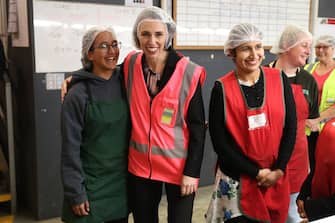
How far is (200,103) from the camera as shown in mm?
1838

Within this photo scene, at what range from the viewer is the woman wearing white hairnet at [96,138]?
1.78 metres

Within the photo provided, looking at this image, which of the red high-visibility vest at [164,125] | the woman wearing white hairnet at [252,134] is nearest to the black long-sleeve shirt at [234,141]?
the woman wearing white hairnet at [252,134]

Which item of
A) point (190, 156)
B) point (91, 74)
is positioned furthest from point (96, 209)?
point (91, 74)

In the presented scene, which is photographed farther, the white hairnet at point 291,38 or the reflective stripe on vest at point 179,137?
the white hairnet at point 291,38

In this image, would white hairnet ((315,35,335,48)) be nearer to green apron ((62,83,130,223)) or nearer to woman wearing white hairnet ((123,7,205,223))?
woman wearing white hairnet ((123,7,205,223))

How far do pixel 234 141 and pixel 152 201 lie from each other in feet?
1.62

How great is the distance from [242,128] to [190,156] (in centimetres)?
28

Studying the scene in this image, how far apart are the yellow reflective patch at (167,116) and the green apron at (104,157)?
187 mm

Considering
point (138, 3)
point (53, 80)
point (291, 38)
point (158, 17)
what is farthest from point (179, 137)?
point (138, 3)

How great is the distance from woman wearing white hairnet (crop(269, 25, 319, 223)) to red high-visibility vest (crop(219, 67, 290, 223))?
0.81 ft

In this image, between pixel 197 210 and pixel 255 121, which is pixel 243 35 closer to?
pixel 255 121

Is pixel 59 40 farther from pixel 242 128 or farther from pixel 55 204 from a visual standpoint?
pixel 242 128

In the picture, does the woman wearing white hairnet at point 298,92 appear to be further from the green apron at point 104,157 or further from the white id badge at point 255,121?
the green apron at point 104,157

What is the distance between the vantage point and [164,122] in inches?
71.6
